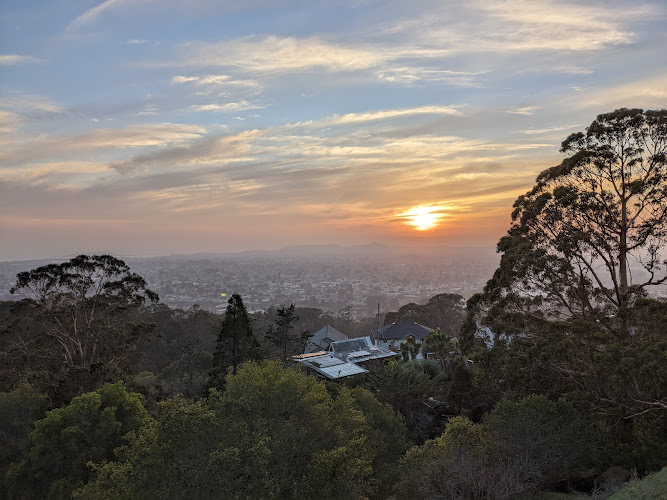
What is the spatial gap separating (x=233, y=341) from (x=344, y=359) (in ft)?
46.4

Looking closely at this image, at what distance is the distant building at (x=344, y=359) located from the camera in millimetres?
29962

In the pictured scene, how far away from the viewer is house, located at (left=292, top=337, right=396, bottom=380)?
29984mm

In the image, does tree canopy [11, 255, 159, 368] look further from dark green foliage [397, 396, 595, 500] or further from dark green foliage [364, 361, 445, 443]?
dark green foliage [397, 396, 595, 500]

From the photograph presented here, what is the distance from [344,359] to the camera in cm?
3581

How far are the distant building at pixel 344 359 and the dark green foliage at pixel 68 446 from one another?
16194 mm

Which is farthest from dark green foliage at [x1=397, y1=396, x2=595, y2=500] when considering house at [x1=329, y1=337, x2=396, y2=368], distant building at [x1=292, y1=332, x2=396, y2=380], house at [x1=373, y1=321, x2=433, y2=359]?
house at [x1=373, y1=321, x2=433, y2=359]

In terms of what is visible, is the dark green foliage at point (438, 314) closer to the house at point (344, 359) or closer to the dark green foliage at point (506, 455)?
the house at point (344, 359)

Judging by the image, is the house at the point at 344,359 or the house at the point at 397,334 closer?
the house at the point at 344,359

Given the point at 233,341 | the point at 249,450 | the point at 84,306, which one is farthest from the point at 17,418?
the point at 249,450

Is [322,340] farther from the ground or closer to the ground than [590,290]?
closer to the ground

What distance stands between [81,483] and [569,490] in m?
15.6

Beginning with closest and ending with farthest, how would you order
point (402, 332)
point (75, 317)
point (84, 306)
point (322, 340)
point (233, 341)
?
1. point (75, 317)
2. point (84, 306)
3. point (233, 341)
4. point (322, 340)
5. point (402, 332)

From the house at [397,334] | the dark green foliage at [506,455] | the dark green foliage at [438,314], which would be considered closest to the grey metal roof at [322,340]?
the house at [397,334]

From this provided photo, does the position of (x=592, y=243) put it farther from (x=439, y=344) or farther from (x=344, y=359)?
(x=344, y=359)
